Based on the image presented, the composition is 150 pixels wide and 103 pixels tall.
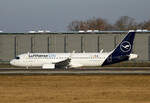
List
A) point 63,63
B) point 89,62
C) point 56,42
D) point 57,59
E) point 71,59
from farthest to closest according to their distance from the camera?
point 56,42 → point 89,62 → point 57,59 → point 71,59 → point 63,63

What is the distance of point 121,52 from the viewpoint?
6078 cm

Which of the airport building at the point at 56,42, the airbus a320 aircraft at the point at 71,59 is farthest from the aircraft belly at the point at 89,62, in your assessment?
the airport building at the point at 56,42

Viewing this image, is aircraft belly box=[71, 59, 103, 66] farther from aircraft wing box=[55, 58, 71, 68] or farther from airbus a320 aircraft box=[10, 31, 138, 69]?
aircraft wing box=[55, 58, 71, 68]

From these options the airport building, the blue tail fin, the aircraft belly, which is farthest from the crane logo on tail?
the airport building

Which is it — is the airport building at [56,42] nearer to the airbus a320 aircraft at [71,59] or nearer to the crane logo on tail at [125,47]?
the crane logo on tail at [125,47]

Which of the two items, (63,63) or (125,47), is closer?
(63,63)

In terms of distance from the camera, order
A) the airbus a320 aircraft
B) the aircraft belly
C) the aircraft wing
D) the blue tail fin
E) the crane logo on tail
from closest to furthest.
→ the aircraft wing
the airbus a320 aircraft
the aircraft belly
the blue tail fin
the crane logo on tail

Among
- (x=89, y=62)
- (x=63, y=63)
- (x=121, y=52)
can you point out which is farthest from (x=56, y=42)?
(x=63, y=63)

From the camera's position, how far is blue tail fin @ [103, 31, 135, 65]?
59.8m

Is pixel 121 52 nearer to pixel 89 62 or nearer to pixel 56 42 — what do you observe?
pixel 89 62

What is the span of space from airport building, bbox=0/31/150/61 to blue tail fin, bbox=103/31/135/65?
18359 mm

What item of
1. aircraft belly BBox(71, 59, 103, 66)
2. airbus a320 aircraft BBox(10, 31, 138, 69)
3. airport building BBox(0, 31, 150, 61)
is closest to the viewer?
airbus a320 aircraft BBox(10, 31, 138, 69)

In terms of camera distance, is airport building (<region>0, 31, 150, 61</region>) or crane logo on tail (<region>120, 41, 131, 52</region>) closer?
crane logo on tail (<region>120, 41, 131, 52</region>)

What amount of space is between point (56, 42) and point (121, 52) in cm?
2266
